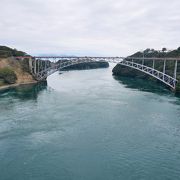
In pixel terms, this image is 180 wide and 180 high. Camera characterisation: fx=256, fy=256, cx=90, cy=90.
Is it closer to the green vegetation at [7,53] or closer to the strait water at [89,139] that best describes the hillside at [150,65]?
the strait water at [89,139]

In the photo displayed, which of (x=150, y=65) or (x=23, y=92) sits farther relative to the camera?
(x=150, y=65)

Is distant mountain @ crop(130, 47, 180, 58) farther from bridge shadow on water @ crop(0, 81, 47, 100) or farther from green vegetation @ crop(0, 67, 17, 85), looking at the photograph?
green vegetation @ crop(0, 67, 17, 85)

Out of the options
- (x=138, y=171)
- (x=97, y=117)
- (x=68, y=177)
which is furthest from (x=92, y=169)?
(x=97, y=117)

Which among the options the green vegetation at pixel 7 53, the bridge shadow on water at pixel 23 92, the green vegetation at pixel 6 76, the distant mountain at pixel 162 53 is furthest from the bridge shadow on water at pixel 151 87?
the green vegetation at pixel 7 53

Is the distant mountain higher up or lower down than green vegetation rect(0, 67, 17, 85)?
higher up

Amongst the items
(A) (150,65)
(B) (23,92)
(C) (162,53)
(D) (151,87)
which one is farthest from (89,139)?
(C) (162,53)

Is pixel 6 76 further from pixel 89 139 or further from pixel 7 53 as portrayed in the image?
pixel 89 139

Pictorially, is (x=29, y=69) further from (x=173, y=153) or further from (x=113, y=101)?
(x=173, y=153)

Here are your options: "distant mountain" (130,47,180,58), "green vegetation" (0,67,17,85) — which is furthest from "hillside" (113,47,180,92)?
"green vegetation" (0,67,17,85)
